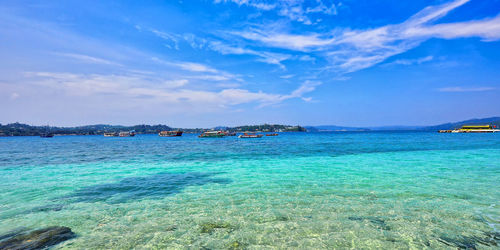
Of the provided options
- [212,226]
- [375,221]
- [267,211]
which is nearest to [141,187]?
[212,226]

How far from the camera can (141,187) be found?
13852 mm

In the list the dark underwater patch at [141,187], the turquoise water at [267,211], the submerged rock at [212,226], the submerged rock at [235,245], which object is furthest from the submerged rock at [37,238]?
the submerged rock at [235,245]

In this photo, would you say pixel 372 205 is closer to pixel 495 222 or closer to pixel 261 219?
pixel 495 222

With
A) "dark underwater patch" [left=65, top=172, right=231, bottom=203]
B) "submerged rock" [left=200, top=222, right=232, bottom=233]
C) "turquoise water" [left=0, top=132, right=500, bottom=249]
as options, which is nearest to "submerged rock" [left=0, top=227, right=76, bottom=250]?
"turquoise water" [left=0, top=132, right=500, bottom=249]

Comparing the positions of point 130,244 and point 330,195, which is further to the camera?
point 330,195

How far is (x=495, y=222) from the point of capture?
776 cm

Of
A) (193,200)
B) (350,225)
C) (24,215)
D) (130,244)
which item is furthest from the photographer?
(193,200)

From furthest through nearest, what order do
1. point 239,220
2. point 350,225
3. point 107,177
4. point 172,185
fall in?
1. point 107,177
2. point 172,185
3. point 239,220
4. point 350,225

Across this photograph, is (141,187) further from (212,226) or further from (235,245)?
(235,245)

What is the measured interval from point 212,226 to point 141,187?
26.8 feet

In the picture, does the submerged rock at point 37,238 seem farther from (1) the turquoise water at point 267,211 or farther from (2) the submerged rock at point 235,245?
(2) the submerged rock at point 235,245

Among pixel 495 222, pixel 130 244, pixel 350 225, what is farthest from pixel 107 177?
pixel 495 222

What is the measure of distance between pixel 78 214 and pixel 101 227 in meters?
2.34

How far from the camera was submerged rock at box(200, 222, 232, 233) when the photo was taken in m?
7.54
